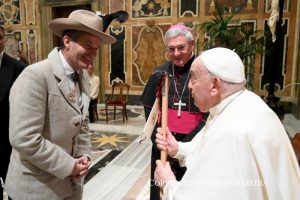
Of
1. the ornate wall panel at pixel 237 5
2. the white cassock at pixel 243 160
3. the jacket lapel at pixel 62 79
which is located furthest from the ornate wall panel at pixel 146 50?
the white cassock at pixel 243 160

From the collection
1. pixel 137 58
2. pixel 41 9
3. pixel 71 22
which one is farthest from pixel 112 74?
pixel 71 22

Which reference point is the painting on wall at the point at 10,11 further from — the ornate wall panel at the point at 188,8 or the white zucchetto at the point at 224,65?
the white zucchetto at the point at 224,65

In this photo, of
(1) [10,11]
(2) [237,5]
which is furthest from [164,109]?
(1) [10,11]

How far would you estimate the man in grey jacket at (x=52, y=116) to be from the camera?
1479mm

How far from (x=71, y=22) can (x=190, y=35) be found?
1.10 metres

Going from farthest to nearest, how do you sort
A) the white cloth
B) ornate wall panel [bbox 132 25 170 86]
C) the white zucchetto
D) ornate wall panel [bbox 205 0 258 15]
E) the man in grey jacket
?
1. ornate wall panel [bbox 132 25 170 86]
2. ornate wall panel [bbox 205 0 258 15]
3. the white cloth
4. the man in grey jacket
5. the white zucchetto

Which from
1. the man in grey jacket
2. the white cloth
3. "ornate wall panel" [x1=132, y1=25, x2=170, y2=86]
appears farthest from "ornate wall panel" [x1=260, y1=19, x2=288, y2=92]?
the man in grey jacket

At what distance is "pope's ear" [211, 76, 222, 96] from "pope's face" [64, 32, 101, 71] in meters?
0.79

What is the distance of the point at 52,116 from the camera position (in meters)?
1.58

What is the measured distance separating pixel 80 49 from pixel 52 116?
43cm

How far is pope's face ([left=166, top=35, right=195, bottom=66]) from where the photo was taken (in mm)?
2295

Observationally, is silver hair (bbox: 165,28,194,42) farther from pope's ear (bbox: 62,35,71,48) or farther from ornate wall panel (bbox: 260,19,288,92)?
ornate wall panel (bbox: 260,19,288,92)

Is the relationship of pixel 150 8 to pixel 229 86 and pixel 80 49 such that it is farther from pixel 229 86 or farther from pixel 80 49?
pixel 229 86

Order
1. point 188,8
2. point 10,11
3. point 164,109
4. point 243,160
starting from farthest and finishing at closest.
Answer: point 10,11, point 188,8, point 164,109, point 243,160
